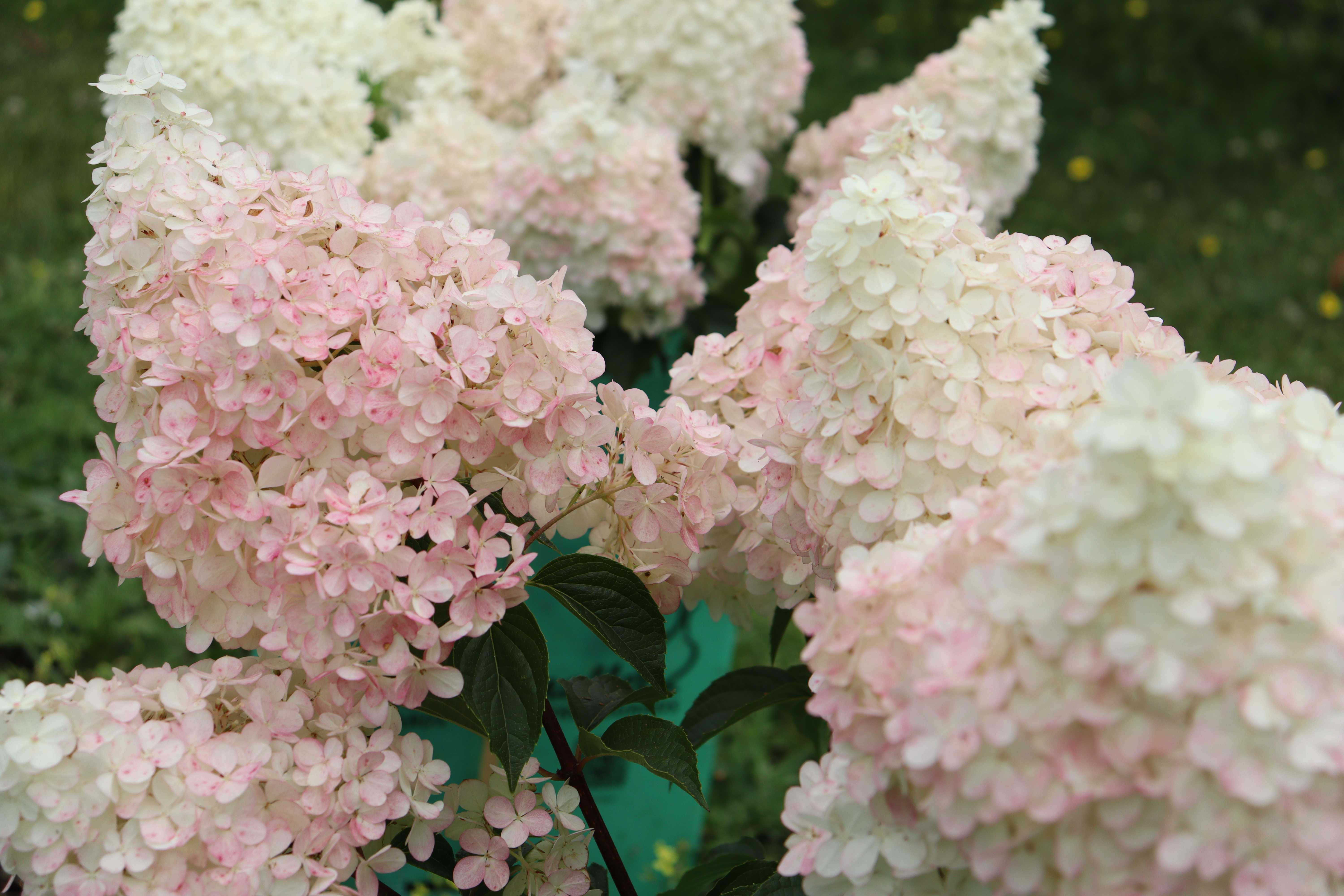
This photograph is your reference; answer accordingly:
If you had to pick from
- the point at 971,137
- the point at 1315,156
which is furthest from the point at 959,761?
the point at 1315,156

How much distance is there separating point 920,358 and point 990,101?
88 cm

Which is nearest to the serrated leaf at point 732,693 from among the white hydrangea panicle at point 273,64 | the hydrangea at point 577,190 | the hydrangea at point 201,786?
the hydrangea at point 201,786

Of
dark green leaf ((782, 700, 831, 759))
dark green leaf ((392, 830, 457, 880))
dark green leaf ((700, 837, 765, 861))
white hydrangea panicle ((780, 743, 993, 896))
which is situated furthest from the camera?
dark green leaf ((782, 700, 831, 759))

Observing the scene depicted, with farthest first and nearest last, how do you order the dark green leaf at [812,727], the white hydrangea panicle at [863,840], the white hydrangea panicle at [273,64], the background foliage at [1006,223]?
the background foliage at [1006,223]
the white hydrangea panicle at [273,64]
the dark green leaf at [812,727]
the white hydrangea panicle at [863,840]

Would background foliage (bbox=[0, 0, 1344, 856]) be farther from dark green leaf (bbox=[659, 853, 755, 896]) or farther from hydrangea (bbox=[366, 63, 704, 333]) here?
dark green leaf (bbox=[659, 853, 755, 896])

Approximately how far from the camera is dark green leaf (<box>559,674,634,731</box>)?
824 millimetres

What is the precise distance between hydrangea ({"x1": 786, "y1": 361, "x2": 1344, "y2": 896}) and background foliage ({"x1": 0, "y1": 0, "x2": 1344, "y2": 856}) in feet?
3.44

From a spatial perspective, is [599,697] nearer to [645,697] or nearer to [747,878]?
[645,697]

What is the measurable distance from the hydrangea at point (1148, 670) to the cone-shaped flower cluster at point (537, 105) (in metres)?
0.93

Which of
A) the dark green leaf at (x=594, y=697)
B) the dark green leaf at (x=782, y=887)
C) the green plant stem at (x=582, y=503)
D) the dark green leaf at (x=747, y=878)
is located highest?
the green plant stem at (x=582, y=503)

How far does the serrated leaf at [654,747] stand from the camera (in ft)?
2.42

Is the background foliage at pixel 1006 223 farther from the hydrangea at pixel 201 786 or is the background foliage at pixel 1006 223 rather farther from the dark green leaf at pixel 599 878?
the hydrangea at pixel 201 786

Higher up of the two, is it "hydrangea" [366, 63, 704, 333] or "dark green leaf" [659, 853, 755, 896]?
"hydrangea" [366, 63, 704, 333]

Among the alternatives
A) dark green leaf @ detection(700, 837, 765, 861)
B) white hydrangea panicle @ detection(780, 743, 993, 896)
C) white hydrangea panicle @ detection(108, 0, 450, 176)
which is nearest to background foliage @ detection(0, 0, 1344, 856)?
white hydrangea panicle @ detection(108, 0, 450, 176)
